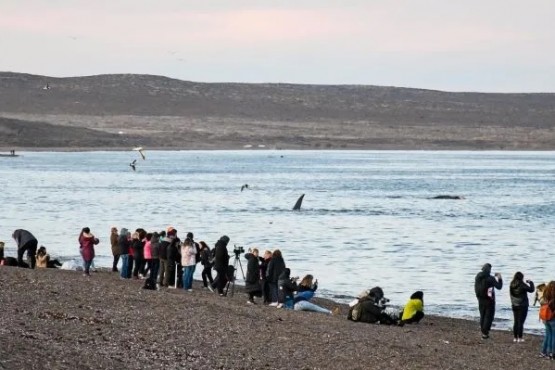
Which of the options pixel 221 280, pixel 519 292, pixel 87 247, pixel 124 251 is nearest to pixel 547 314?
pixel 519 292

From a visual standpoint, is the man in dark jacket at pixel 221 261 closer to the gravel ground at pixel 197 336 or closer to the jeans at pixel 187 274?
the jeans at pixel 187 274

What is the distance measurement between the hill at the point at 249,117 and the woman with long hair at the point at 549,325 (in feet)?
432

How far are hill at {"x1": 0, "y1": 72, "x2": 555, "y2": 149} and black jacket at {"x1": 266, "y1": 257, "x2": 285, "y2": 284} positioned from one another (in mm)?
126410

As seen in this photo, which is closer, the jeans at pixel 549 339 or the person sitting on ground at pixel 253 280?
the jeans at pixel 549 339

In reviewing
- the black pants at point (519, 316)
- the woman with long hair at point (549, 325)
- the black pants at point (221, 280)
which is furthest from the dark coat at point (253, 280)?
the woman with long hair at point (549, 325)

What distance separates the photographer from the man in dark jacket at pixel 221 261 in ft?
79.2

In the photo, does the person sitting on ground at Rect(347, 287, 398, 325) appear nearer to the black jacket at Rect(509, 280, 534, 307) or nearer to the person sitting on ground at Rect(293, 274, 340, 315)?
the person sitting on ground at Rect(293, 274, 340, 315)

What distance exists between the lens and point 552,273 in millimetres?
32906

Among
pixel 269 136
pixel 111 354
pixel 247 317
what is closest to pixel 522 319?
pixel 247 317

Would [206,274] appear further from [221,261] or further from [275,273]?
[275,273]

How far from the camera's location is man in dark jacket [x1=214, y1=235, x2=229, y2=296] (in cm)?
2412

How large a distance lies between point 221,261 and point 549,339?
718cm

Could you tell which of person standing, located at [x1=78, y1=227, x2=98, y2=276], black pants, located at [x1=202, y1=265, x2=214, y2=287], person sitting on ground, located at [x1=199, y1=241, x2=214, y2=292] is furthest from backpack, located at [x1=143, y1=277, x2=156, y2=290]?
person standing, located at [x1=78, y1=227, x2=98, y2=276]

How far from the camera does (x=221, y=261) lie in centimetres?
2439
